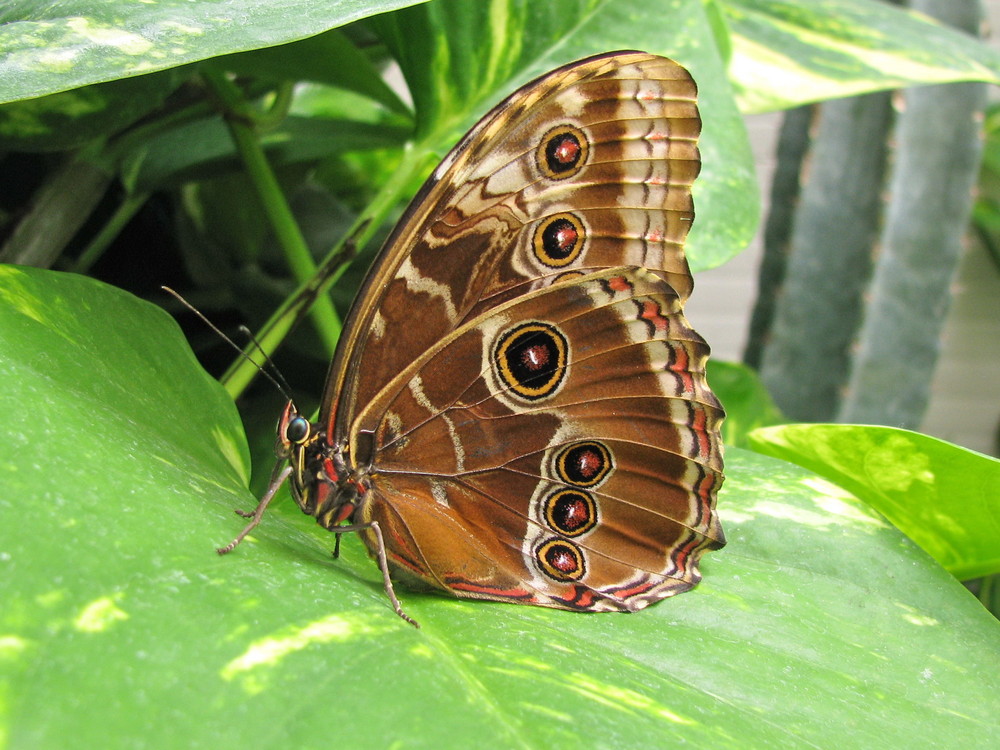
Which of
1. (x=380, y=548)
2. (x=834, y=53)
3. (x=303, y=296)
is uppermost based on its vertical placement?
(x=834, y=53)

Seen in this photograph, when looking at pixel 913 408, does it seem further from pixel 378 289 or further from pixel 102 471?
pixel 102 471

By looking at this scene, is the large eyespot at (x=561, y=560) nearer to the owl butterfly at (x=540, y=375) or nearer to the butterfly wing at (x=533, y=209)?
the owl butterfly at (x=540, y=375)

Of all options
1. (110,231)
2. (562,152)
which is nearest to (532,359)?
(562,152)

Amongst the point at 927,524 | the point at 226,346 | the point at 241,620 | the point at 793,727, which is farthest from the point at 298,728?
the point at 226,346

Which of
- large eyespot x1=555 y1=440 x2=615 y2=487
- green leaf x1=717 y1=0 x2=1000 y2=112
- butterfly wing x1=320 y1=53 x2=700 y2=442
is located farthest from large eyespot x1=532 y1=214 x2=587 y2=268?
green leaf x1=717 y1=0 x2=1000 y2=112

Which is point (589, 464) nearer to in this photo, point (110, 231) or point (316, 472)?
point (316, 472)

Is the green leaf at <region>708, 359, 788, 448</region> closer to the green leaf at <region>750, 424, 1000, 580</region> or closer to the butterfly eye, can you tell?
the green leaf at <region>750, 424, 1000, 580</region>

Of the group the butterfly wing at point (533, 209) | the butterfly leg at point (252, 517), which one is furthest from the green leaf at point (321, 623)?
the butterfly wing at point (533, 209)
